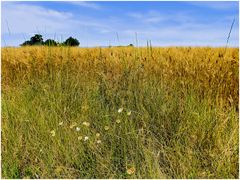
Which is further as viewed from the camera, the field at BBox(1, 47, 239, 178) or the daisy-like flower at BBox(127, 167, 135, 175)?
the field at BBox(1, 47, 239, 178)

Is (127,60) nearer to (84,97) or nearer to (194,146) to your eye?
(84,97)

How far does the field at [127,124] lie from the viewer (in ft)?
9.49

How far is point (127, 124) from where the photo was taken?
319 centimetres

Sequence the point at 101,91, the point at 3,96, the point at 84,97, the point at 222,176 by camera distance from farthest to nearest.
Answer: the point at 3,96 < the point at 101,91 < the point at 84,97 < the point at 222,176

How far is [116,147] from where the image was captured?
10.1 feet

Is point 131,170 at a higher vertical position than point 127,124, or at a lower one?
lower

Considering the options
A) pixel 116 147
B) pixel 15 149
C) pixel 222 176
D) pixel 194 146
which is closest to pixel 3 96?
pixel 15 149

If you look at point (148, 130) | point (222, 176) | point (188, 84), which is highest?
point (188, 84)

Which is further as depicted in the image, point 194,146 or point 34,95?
point 34,95

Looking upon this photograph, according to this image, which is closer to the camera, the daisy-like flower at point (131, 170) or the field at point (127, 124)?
the daisy-like flower at point (131, 170)

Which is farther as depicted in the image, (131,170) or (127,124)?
(127,124)

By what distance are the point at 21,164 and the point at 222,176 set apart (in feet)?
4.96

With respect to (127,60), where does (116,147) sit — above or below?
below

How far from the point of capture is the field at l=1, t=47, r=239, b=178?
2.89m
